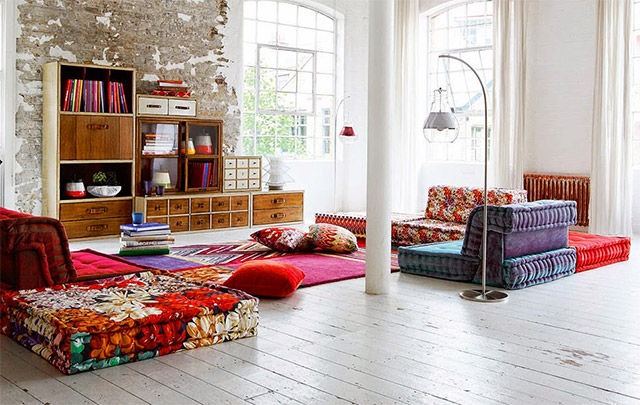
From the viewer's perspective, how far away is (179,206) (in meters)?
9.23

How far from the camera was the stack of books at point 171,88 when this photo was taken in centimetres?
948

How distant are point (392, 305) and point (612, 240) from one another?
3317mm

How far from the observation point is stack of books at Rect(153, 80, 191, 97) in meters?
9.48

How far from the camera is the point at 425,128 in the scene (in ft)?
26.5

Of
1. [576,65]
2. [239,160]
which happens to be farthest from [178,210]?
[576,65]

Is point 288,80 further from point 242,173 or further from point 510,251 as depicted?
point 510,251

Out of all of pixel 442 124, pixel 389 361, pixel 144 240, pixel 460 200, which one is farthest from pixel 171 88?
pixel 389 361

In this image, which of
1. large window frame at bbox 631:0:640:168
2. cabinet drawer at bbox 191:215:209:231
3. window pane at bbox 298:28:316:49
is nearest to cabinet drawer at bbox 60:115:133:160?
cabinet drawer at bbox 191:215:209:231

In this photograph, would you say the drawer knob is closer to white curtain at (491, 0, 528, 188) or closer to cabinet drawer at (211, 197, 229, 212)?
cabinet drawer at (211, 197, 229, 212)

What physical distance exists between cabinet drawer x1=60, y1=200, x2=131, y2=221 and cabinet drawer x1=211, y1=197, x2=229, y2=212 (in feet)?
3.72

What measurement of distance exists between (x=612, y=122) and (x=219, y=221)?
532cm

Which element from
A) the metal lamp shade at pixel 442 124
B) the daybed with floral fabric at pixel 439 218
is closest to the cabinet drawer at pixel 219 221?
the daybed with floral fabric at pixel 439 218

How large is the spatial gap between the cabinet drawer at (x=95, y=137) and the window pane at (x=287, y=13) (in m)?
3.44

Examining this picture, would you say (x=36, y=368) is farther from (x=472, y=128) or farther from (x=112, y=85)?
(x=472, y=128)
